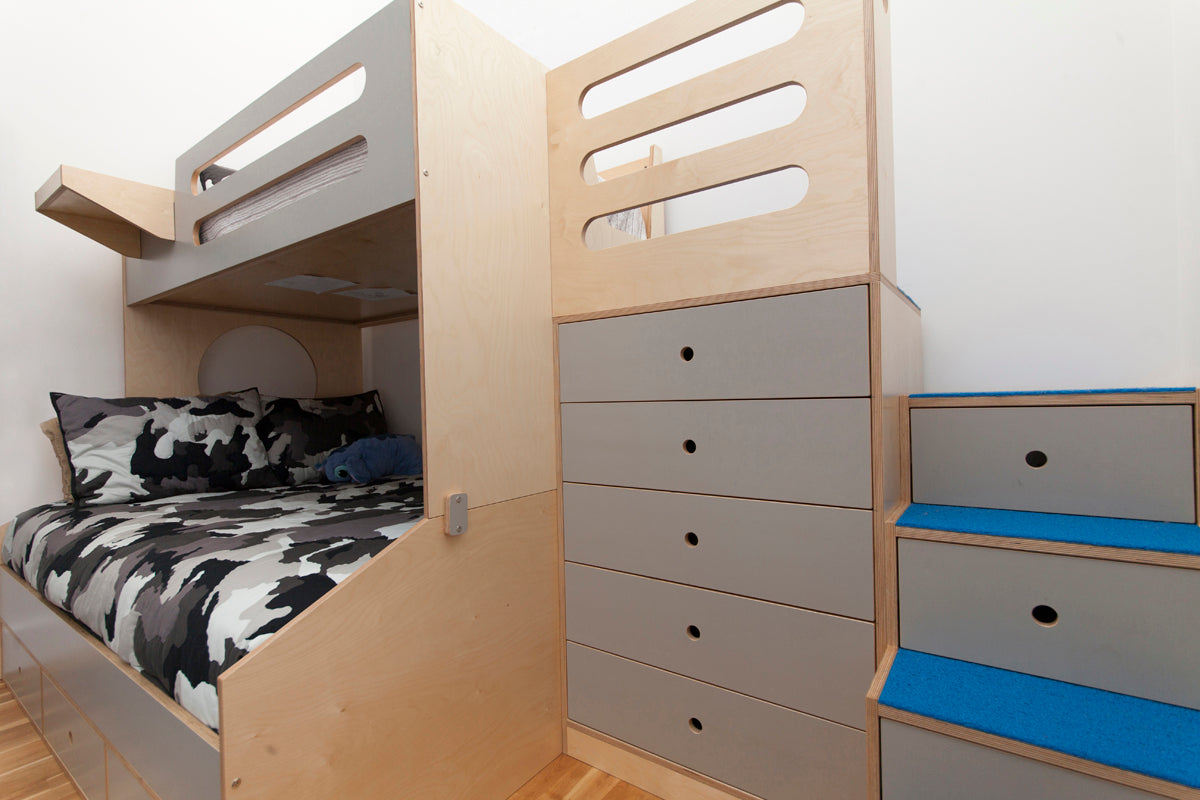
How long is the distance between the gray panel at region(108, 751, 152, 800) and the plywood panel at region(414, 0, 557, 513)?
0.69 meters

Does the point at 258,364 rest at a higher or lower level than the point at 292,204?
lower

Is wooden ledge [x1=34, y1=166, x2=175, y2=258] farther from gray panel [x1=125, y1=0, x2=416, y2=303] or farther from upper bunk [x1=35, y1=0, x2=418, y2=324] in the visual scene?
gray panel [x1=125, y1=0, x2=416, y2=303]

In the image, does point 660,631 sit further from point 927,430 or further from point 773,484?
point 927,430

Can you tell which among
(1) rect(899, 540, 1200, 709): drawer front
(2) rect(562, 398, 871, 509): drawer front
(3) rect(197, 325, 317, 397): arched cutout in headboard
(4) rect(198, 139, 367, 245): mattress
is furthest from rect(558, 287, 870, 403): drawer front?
(3) rect(197, 325, 317, 397): arched cutout in headboard

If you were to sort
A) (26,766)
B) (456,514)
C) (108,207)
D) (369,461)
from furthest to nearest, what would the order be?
1. (369,461)
2. (108,207)
3. (26,766)
4. (456,514)

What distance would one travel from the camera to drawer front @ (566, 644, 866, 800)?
3.28 ft

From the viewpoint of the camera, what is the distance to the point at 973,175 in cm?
141

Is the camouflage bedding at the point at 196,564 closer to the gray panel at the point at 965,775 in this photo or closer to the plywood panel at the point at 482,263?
the plywood panel at the point at 482,263

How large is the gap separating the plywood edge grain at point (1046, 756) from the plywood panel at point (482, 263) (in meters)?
0.81

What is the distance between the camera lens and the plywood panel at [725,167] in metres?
0.99

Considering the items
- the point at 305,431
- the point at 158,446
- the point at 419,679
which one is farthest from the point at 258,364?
the point at 419,679

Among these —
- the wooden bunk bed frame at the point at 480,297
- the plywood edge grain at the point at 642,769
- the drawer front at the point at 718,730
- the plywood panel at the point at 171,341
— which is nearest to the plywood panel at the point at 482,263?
the wooden bunk bed frame at the point at 480,297

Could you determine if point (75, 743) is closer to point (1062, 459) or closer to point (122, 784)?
point (122, 784)

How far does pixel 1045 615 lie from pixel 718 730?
2.04 ft
